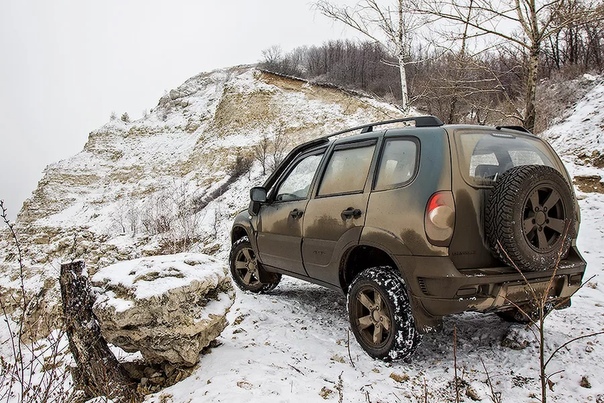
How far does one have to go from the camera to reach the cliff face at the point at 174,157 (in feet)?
60.5

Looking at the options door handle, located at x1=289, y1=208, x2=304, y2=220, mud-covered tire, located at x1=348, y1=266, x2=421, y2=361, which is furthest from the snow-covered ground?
door handle, located at x1=289, y1=208, x2=304, y2=220

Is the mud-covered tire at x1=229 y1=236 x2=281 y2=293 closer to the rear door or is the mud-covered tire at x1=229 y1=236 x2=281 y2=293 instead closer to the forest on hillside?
the rear door

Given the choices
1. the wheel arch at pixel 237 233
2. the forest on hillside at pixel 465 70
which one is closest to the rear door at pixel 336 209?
the wheel arch at pixel 237 233

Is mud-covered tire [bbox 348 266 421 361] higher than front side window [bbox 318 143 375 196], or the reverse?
front side window [bbox 318 143 375 196]

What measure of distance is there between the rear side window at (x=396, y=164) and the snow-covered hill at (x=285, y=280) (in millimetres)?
1270

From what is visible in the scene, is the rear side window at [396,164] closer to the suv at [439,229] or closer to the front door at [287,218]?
the suv at [439,229]

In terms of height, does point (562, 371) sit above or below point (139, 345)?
below

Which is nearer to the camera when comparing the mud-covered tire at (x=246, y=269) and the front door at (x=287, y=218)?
the front door at (x=287, y=218)

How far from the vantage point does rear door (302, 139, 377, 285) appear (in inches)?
125

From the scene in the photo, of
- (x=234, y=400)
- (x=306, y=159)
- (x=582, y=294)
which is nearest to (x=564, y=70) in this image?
(x=582, y=294)

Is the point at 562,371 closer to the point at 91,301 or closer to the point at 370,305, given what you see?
the point at 370,305

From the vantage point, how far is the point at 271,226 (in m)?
4.36

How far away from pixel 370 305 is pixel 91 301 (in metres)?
2.26

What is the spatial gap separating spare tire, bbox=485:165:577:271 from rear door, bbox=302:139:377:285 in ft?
3.23
